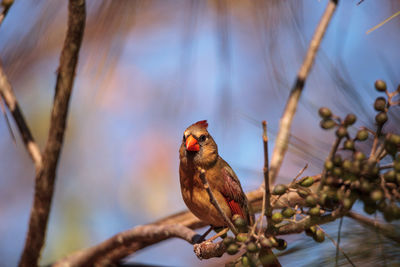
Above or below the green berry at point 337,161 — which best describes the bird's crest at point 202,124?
below

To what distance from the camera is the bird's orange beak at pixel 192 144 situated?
6.86 feet

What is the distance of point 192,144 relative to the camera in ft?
6.88

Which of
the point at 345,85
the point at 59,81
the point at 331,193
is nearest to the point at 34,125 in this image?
the point at 59,81

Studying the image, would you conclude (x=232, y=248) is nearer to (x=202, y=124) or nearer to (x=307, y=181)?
(x=307, y=181)

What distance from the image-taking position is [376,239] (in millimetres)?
945

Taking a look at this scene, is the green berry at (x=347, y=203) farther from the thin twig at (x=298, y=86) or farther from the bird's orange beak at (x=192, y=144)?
the thin twig at (x=298, y=86)

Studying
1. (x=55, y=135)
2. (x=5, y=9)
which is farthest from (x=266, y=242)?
(x=5, y=9)

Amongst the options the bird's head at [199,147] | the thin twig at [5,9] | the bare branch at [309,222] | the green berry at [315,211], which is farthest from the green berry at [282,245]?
the thin twig at [5,9]

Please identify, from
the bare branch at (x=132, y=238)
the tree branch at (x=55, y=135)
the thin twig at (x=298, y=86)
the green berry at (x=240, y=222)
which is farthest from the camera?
the thin twig at (x=298, y=86)

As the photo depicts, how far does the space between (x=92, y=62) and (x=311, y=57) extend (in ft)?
3.98

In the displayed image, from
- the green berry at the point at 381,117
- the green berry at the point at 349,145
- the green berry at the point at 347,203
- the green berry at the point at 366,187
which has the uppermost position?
the green berry at the point at 381,117

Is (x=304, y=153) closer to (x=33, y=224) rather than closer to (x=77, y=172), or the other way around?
(x=33, y=224)

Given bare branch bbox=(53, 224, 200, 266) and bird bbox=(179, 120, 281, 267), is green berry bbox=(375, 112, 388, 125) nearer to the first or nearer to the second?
→ bird bbox=(179, 120, 281, 267)

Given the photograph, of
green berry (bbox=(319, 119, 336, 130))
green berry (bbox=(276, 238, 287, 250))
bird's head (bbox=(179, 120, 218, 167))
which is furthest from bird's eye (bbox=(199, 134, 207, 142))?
green berry (bbox=(319, 119, 336, 130))
